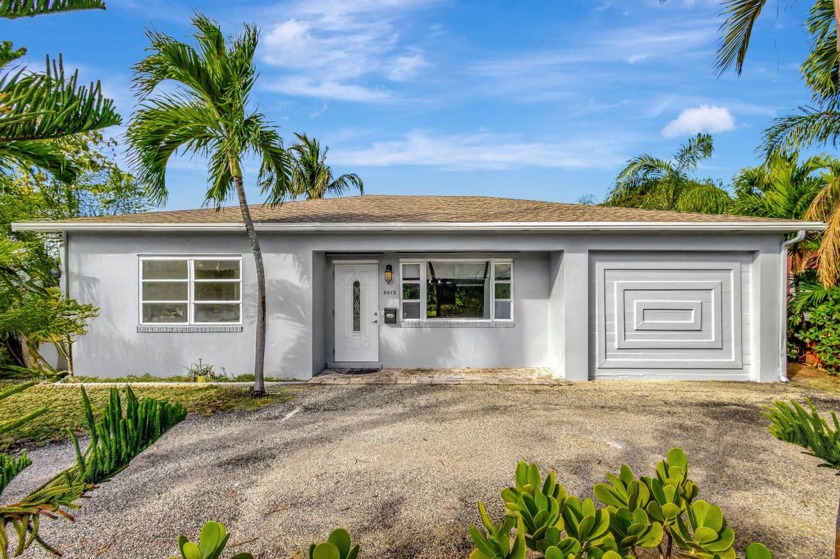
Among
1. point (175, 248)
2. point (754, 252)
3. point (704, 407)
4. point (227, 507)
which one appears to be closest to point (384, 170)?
point (175, 248)

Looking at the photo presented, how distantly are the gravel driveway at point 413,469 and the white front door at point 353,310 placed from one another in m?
2.14

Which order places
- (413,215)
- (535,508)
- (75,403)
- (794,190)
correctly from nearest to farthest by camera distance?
1. (535,508)
2. (75,403)
3. (413,215)
4. (794,190)

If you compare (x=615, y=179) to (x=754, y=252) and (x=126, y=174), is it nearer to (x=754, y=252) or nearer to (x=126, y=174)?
(x=754, y=252)

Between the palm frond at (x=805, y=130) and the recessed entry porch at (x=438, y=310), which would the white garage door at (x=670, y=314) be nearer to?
the recessed entry porch at (x=438, y=310)

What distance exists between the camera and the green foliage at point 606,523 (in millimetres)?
1489

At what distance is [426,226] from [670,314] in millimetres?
5044

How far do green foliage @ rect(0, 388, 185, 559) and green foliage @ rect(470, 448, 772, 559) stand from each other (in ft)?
3.62

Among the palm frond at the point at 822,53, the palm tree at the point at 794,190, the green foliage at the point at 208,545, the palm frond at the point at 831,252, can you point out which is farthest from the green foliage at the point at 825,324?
the green foliage at the point at 208,545

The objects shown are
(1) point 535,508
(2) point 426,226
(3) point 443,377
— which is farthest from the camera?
(3) point 443,377

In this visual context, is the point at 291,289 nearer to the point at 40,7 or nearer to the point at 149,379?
the point at 149,379

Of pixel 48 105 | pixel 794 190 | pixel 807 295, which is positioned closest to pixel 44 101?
pixel 48 105

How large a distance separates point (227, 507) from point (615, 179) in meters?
15.9

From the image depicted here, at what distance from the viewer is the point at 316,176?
21375 mm

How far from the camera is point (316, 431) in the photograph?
5426 millimetres
